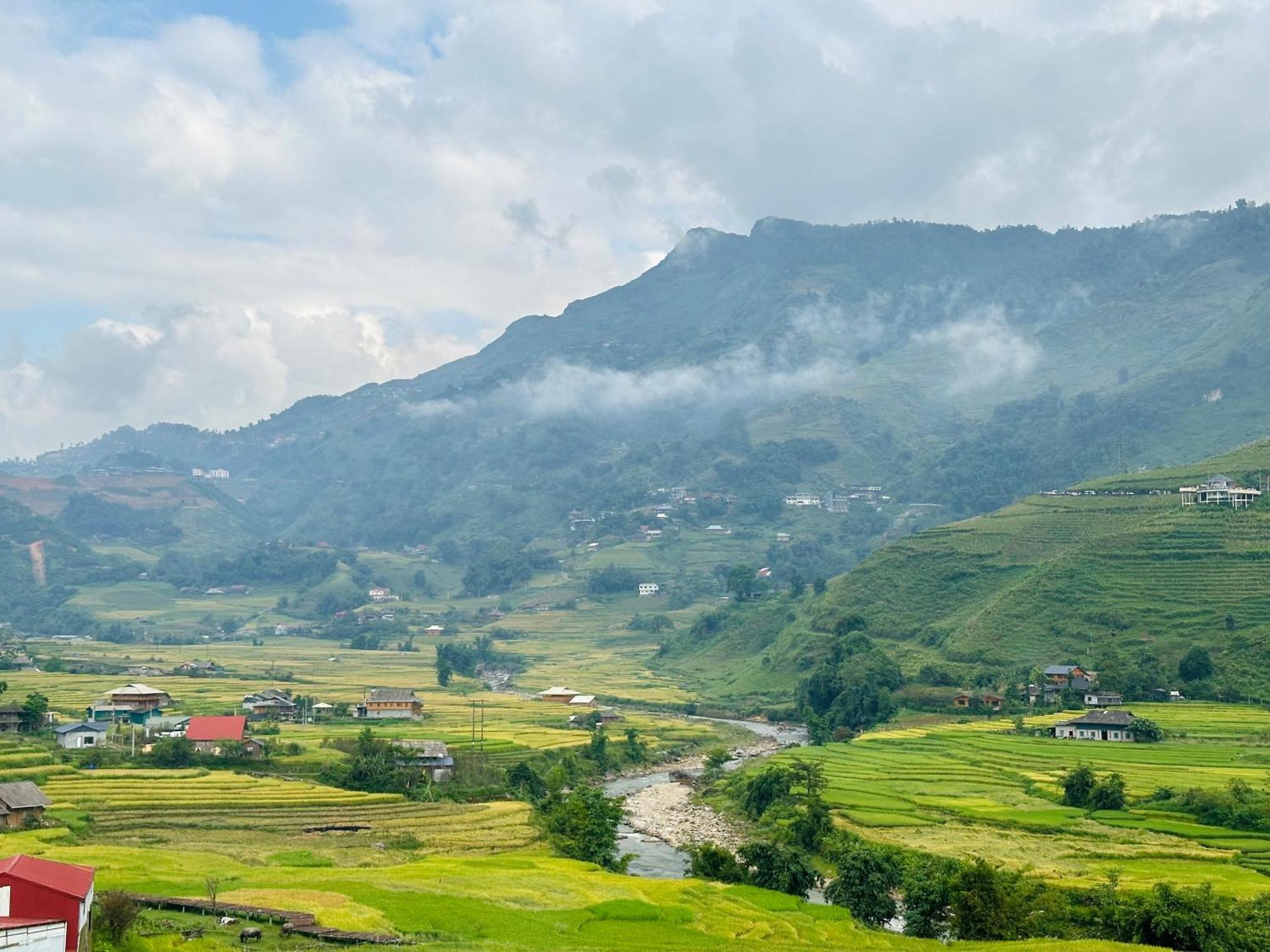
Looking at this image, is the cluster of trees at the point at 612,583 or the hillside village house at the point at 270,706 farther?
the cluster of trees at the point at 612,583

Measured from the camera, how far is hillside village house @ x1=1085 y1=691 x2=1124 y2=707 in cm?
7719

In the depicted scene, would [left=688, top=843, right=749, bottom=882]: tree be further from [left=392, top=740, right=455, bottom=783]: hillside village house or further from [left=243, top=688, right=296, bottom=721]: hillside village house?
[left=243, top=688, right=296, bottom=721]: hillside village house

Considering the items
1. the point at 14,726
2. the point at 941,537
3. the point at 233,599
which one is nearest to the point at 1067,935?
the point at 14,726

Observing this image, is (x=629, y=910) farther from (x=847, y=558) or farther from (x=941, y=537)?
(x=847, y=558)

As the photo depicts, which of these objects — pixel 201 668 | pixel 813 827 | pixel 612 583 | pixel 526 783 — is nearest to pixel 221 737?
pixel 526 783

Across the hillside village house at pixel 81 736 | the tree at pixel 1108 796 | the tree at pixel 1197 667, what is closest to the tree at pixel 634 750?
the hillside village house at pixel 81 736

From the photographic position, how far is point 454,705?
94.6 m

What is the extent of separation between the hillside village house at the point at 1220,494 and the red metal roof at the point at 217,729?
7841 cm

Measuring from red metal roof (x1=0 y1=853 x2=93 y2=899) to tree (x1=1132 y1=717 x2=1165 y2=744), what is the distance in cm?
5476

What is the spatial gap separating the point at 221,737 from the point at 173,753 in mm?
2860

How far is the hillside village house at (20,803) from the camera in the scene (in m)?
46.6

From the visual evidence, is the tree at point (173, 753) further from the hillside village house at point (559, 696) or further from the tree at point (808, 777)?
the hillside village house at point (559, 696)

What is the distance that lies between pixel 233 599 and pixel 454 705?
374 ft

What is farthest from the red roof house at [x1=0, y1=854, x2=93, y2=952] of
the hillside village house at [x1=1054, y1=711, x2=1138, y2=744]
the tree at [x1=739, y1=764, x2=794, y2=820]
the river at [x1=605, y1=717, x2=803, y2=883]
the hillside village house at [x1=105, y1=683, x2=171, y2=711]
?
the hillside village house at [x1=1054, y1=711, x2=1138, y2=744]
